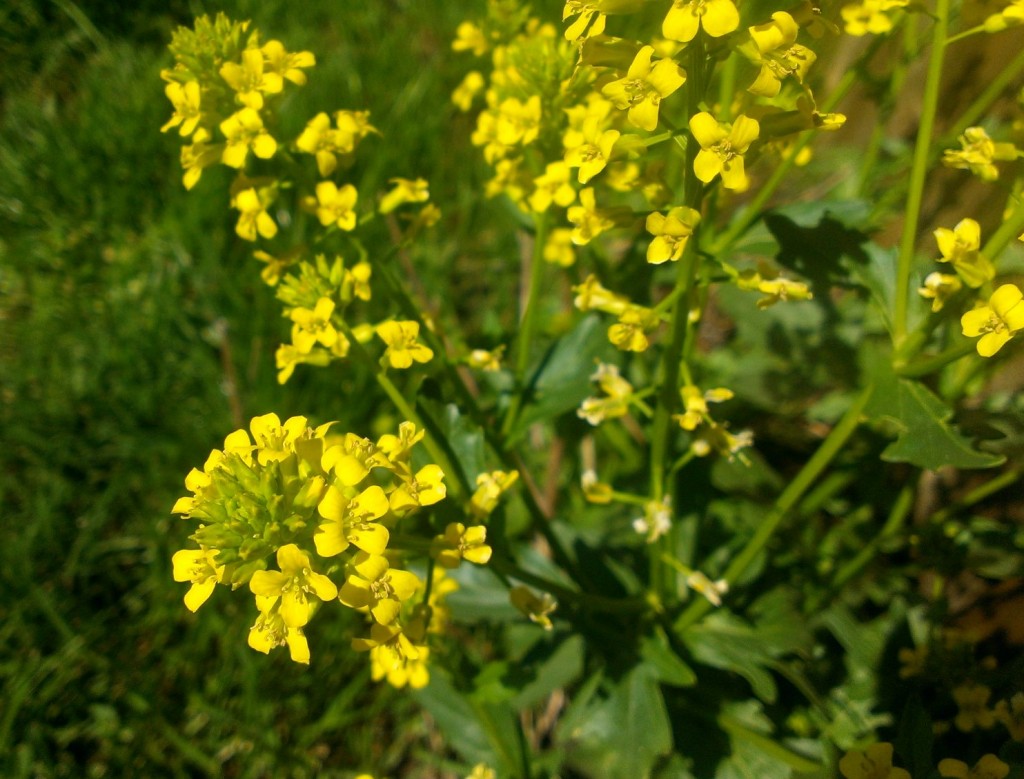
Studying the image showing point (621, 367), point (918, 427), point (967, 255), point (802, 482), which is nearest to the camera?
point (967, 255)

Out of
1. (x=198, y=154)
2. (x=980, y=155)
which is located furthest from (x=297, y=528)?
(x=980, y=155)

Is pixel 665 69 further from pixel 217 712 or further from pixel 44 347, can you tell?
pixel 44 347

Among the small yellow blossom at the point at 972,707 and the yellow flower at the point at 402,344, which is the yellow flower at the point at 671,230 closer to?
the yellow flower at the point at 402,344

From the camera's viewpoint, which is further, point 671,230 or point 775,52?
point 671,230

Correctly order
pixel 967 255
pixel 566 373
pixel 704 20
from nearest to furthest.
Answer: pixel 704 20 → pixel 967 255 → pixel 566 373

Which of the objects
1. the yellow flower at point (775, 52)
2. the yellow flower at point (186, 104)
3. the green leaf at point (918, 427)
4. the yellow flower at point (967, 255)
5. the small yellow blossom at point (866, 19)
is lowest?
the green leaf at point (918, 427)

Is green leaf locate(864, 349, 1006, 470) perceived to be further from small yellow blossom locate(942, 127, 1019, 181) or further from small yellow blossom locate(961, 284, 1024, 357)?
small yellow blossom locate(942, 127, 1019, 181)

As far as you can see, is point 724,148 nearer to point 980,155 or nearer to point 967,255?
point 967,255

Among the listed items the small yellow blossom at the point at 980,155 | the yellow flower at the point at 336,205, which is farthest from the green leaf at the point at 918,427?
the yellow flower at the point at 336,205
